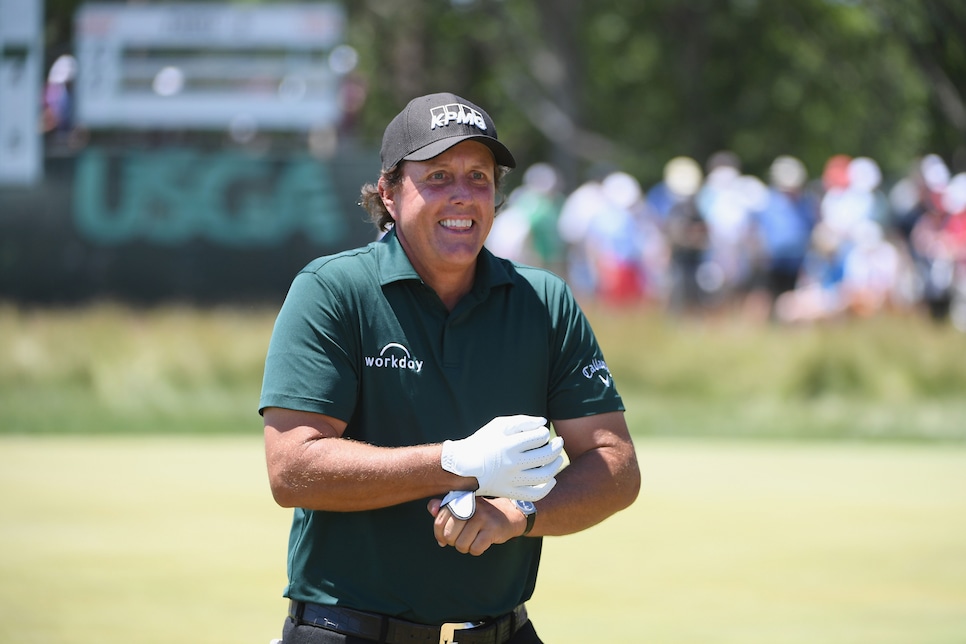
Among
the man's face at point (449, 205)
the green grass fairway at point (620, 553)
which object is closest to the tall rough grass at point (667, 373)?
the green grass fairway at point (620, 553)

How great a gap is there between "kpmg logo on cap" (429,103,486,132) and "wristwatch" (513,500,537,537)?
38.3 inches

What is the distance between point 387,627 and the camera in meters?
3.61

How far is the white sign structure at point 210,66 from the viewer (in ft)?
66.1

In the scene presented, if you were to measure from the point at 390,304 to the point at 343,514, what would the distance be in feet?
1.83

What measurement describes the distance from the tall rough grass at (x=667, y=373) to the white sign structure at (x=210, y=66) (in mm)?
4793

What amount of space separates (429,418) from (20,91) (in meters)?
17.1

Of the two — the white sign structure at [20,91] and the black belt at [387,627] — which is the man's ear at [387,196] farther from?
the white sign structure at [20,91]

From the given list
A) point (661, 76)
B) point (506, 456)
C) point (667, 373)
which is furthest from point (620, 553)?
point (661, 76)

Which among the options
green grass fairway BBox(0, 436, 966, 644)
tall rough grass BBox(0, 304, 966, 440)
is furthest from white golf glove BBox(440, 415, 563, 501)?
tall rough grass BBox(0, 304, 966, 440)

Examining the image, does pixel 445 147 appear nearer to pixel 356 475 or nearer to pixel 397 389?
pixel 397 389

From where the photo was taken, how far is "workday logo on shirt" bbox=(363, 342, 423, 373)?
3658mm

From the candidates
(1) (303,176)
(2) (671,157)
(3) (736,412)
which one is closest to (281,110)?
(1) (303,176)

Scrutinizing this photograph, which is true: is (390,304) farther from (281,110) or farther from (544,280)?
(281,110)

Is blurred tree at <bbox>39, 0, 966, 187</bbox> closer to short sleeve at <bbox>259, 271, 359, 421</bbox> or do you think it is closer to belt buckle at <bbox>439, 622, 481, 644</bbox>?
short sleeve at <bbox>259, 271, 359, 421</bbox>
